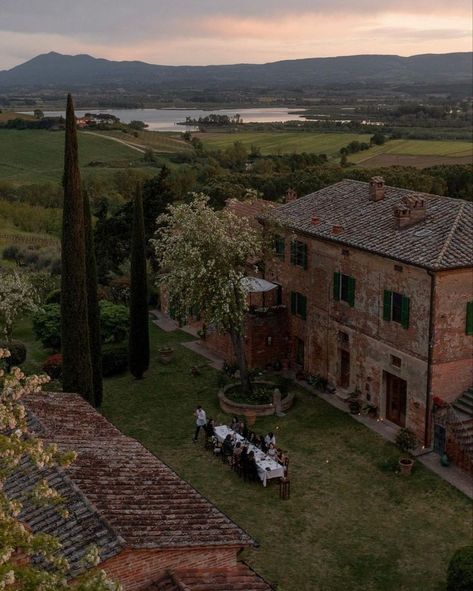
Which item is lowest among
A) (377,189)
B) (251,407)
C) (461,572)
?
(251,407)

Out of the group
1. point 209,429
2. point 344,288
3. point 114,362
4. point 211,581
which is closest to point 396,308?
point 344,288

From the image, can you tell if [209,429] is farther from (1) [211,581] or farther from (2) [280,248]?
(1) [211,581]

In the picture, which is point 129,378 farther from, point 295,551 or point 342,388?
point 295,551

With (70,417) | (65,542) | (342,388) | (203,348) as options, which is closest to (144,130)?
(203,348)

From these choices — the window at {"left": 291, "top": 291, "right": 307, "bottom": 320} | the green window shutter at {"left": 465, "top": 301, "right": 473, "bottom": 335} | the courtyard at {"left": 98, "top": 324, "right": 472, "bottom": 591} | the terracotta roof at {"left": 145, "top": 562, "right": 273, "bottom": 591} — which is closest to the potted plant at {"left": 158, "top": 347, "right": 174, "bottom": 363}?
the courtyard at {"left": 98, "top": 324, "right": 472, "bottom": 591}

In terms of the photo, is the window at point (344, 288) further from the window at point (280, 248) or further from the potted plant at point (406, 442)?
the potted plant at point (406, 442)

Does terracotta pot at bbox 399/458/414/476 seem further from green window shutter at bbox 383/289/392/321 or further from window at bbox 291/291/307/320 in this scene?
window at bbox 291/291/307/320
